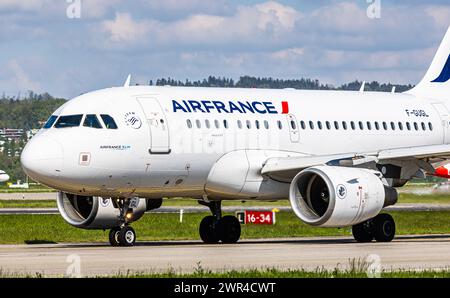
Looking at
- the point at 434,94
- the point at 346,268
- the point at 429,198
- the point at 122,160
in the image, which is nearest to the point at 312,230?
the point at 434,94

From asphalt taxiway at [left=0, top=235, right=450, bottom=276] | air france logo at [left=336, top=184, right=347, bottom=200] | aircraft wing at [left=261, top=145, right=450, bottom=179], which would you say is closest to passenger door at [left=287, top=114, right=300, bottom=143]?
aircraft wing at [left=261, top=145, right=450, bottom=179]

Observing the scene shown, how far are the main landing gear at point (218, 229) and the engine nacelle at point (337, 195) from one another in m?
4.04

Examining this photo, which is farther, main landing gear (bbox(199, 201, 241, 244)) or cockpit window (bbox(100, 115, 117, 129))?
main landing gear (bbox(199, 201, 241, 244))

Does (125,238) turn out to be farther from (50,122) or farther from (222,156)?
(222,156)

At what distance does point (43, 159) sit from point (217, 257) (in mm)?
6619

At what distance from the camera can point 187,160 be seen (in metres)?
38.9

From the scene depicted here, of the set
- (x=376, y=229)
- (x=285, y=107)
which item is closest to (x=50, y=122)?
(x=285, y=107)

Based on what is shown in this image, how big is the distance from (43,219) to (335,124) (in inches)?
829

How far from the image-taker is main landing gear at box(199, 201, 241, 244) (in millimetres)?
42062

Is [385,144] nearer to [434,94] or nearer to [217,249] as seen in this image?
[434,94]

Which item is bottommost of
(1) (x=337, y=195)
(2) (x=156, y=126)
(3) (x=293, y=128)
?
(1) (x=337, y=195)

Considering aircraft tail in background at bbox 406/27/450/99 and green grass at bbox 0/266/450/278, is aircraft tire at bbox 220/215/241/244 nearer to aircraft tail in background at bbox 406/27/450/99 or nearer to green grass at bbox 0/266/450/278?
aircraft tail in background at bbox 406/27/450/99

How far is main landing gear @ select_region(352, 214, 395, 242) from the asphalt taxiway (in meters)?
1.26

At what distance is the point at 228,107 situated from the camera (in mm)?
40625
